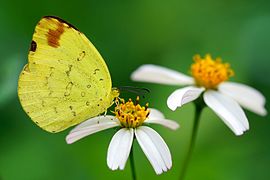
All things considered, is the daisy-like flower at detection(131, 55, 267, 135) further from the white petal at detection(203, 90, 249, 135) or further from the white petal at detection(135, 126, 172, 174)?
the white petal at detection(135, 126, 172, 174)

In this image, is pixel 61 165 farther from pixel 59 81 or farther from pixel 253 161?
pixel 253 161

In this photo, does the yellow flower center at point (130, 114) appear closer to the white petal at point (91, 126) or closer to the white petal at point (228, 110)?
the white petal at point (91, 126)

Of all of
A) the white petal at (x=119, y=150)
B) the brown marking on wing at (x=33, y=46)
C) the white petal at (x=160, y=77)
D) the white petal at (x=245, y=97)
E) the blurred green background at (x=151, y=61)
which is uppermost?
the brown marking on wing at (x=33, y=46)

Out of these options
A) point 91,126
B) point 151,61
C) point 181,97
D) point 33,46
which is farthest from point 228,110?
point 151,61

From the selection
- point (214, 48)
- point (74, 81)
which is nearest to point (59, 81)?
point (74, 81)

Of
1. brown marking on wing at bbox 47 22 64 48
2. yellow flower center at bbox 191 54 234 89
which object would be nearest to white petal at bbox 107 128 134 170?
brown marking on wing at bbox 47 22 64 48

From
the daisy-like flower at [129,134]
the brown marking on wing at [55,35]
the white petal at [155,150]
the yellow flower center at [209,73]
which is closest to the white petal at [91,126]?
the daisy-like flower at [129,134]
